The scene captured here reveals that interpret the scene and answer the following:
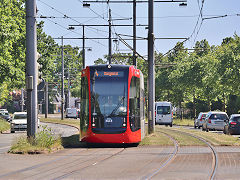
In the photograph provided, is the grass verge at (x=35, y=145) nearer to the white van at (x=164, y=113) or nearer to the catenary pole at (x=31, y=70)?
the catenary pole at (x=31, y=70)

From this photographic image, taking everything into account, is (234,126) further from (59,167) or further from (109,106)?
(59,167)

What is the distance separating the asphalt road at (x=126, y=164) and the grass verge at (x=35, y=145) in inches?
19.0

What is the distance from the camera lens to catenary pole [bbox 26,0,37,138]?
64.4 feet

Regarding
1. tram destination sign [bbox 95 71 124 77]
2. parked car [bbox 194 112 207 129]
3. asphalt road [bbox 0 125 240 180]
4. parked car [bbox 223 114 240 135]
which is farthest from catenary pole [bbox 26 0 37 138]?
parked car [bbox 194 112 207 129]

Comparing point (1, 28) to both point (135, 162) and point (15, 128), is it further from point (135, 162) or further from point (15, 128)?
point (135, 162)

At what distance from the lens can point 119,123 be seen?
2069cm

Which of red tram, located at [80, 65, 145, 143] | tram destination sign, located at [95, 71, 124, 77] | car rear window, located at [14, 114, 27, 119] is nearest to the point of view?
red tram, located at [80, 65, 145, 143]

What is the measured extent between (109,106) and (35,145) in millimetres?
3318

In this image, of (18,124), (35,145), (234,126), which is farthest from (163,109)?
(35,145)

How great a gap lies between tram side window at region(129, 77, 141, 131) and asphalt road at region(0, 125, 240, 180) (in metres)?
1.45

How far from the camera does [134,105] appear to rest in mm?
21359

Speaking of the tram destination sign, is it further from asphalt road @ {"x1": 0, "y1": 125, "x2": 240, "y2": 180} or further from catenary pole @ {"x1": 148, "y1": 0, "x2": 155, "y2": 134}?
catenary pole @ {"x1": 148, "y1": 0, "x2": 155, "y2": 134}

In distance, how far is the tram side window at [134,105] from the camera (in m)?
21.0

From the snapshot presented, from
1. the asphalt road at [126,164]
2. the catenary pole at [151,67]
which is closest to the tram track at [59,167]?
the asphalt road at [126,164]
